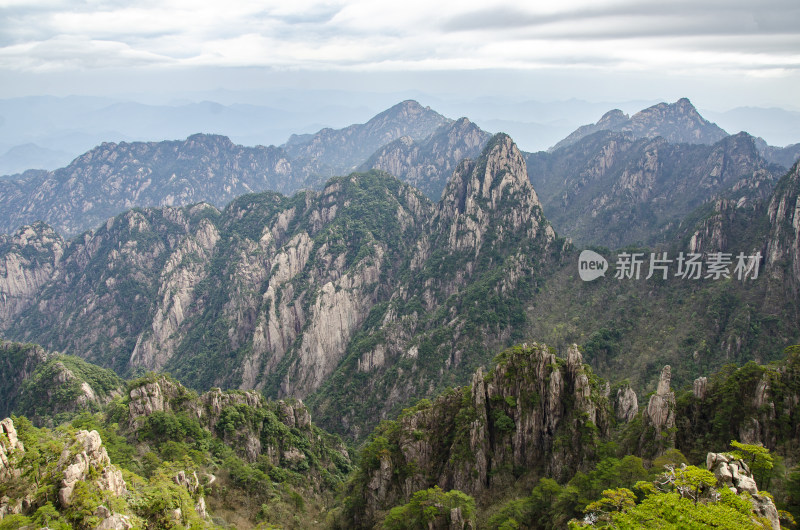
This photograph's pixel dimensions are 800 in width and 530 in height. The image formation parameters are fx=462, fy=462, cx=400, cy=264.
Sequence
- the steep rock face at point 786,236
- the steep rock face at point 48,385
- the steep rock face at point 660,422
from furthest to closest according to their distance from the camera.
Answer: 1. the steep rock face at point 786,236
2. the steep rock face at point 48,385
3. the steep rock face at point 660,422

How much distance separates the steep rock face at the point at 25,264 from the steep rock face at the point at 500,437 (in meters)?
177

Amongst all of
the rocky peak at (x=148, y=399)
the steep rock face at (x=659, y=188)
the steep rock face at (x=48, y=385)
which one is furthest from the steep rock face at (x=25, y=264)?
the steep rock face at (x=659, y=188)

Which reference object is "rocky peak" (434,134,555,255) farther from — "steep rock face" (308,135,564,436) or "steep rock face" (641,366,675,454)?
"steep rock face" (641,366,675,454)

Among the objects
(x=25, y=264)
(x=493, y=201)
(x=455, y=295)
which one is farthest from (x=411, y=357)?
(x=25, y=264)

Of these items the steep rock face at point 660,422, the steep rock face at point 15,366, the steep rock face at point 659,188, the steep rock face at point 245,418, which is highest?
the steep rock face at point 659,188

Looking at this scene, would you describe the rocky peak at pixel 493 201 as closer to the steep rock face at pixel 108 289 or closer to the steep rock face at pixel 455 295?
the steep rock face at pixel 455 295

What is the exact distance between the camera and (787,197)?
80125 millimetres

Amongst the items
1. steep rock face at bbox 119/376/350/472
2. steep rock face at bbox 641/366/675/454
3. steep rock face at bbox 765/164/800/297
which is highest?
steep rock face at bbox 765/164/800/297

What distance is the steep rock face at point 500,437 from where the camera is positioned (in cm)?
4312

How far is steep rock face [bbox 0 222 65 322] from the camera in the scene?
16450 cm

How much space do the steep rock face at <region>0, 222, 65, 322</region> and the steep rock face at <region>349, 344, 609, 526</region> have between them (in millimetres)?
177486

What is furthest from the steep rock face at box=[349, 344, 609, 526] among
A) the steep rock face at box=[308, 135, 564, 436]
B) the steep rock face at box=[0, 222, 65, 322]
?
the steep rock face at box=[0, 222, 65, 322]

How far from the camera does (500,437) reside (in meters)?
44.8

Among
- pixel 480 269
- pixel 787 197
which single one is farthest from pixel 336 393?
pixel 787 197
